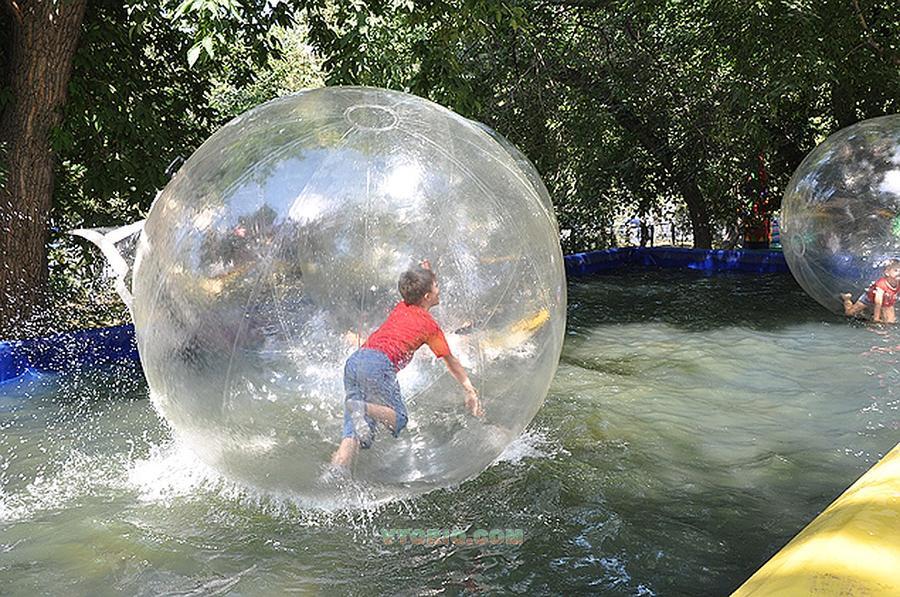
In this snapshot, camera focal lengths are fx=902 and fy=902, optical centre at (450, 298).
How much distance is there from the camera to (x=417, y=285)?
337 cm

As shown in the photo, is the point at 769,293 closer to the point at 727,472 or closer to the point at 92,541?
the point at 727,472

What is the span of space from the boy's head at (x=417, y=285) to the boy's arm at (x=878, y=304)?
5551 mm

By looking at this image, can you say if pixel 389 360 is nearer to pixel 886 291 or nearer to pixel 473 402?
pixel 473 402

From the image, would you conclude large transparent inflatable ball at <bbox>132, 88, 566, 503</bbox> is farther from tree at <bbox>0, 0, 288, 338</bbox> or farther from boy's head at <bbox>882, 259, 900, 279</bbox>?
boy's head at <bbox>882, 259, 900, 279</bbox>

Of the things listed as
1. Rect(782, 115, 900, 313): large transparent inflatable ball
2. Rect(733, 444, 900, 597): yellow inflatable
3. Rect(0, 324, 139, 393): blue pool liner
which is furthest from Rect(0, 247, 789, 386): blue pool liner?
Rect(733, 444, 900, 597): yellow inflatable

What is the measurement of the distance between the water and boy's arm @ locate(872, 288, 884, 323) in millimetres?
472

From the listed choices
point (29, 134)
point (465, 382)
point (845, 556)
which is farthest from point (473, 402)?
point (29, 134)

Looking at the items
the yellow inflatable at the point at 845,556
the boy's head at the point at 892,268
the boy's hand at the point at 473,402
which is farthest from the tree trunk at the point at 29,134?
the yellow inflatable at the point at 845,556

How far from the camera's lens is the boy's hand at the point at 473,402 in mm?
3572

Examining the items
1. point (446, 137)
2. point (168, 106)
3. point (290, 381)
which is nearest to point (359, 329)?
point (290, 381)

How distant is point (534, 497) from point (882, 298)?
15.2 feet

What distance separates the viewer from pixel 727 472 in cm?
475

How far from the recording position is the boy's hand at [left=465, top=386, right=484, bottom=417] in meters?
3.57

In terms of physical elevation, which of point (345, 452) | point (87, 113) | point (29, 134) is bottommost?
point (345, 452)
